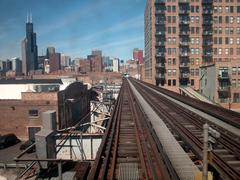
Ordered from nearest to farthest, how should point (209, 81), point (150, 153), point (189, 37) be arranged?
1. point (150, 153)
2. point (209, 81)
3. point (189, 37)

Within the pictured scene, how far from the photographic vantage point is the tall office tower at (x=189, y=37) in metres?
77.4

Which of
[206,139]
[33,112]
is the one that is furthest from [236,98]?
[206,139]

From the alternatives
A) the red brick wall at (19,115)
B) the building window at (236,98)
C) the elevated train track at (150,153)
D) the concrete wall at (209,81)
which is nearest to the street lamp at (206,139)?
the elevated train track at (150,153)

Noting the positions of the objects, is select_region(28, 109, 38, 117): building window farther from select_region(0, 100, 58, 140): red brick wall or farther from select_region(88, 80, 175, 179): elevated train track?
select_region(88, 80, 175, 179): elevated train track

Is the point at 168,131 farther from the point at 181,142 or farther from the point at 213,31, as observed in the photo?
the point at 213,31

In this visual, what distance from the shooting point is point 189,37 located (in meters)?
78.4

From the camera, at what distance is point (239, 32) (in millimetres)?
77312

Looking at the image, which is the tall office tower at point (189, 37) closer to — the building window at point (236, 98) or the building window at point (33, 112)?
the building window at point (236, 98)

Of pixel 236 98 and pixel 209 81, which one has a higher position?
pixel 209 81

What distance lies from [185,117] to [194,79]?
59221 millimetres

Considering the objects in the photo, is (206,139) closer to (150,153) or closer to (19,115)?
(150,153)

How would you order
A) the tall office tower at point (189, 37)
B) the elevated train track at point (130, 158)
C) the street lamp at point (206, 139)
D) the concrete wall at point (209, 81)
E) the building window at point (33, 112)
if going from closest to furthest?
the street lamp at point (206, 139) → the elevated train track at point (130, 158) → the building window at point (33, 112) → the concrete wall at point (209, 81) → the tall office tower at point (189, 37)

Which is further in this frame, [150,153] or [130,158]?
[150,153]

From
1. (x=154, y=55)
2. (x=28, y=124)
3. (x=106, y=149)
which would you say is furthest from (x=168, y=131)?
(x=154, y=55)
